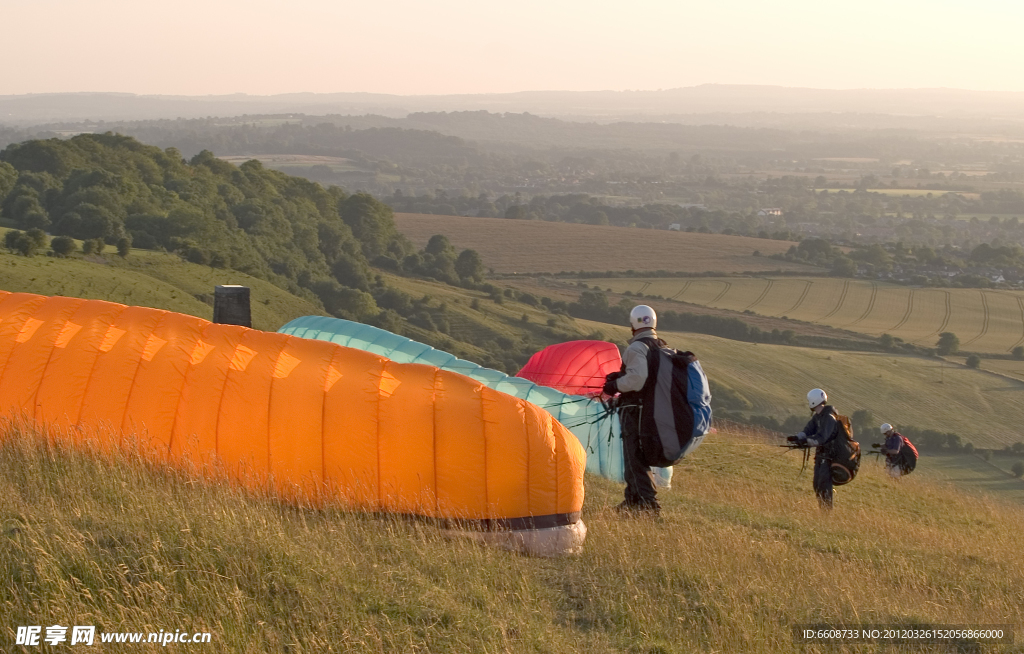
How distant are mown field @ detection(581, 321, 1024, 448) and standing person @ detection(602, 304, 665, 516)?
2274 inches

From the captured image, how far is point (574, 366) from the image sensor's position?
2297 centimetres

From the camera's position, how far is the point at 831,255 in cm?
11794

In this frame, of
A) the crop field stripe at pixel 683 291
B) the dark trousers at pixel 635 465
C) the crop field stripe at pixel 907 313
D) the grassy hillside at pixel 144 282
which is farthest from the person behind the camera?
the crop field stripe at pixel 683 291

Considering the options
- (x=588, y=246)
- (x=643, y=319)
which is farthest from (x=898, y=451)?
(x=588, y=246)

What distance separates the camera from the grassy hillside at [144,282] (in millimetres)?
45250

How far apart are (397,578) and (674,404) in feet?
11.8

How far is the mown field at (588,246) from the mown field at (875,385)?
3285 cm

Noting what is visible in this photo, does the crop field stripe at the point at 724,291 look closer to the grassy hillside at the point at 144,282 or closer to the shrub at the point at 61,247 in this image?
the grassy hillside at the point at 144,282

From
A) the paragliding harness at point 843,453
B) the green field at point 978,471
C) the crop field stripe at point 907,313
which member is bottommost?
the green field at point 978,471

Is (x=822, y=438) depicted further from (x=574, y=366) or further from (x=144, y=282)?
(x=144, y=282)

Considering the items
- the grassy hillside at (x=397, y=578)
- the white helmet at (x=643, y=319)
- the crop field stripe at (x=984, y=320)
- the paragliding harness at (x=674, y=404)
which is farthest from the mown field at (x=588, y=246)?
Result: the grassy hillside at (x=397, y=578)

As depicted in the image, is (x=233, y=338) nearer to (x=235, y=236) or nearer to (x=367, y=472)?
(x=367, y=472)

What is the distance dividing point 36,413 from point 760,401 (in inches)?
2413

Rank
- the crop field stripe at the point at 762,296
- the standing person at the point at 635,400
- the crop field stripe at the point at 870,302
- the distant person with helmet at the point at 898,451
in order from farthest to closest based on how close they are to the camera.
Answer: the crop field stripe at the point at 762,296, the crop field stripe at the point at 870,302, the distant person with helmet at the point at 898,451, the standing person at the point at 635,400
